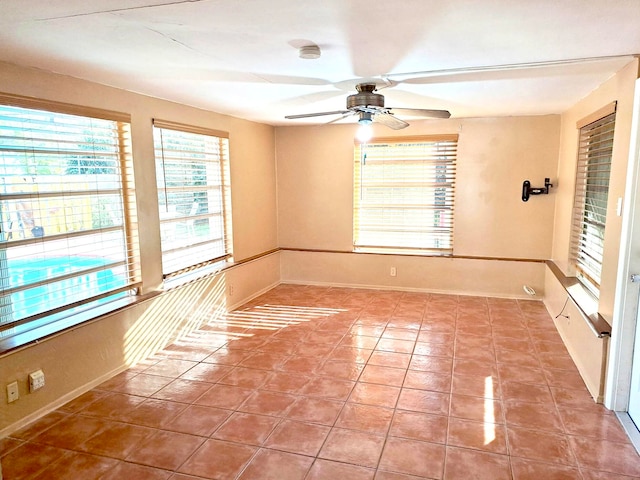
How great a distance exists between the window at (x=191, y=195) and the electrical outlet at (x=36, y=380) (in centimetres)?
137

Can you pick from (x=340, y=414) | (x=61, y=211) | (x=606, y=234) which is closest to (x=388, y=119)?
(x=606, y=234)

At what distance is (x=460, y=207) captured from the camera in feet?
17.8

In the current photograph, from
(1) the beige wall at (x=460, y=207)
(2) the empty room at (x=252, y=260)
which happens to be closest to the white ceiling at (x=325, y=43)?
(2) the empty room at (x=252, y=260)

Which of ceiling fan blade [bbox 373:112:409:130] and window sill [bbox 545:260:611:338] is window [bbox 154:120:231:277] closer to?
ceiling fan blade [bbox 373:112:409:130]

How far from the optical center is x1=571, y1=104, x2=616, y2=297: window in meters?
3.38

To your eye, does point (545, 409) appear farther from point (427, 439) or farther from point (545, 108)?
point (545, 108)

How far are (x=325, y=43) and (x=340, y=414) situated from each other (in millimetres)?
2212

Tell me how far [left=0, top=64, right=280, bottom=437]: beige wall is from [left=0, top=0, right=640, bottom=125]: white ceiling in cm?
16

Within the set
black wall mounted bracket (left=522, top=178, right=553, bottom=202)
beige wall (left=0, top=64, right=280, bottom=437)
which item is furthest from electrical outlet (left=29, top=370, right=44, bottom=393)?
black wall mounted bracket (left=522, top=178, right=553, bottom=202)

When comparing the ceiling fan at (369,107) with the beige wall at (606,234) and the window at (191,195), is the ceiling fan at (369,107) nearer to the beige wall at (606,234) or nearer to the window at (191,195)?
the beige wall at (606,234)

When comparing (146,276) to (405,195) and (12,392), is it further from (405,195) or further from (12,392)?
(405,195)

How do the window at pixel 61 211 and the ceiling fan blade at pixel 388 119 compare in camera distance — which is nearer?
the window at pixel 61 211

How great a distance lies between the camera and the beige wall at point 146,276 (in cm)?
274

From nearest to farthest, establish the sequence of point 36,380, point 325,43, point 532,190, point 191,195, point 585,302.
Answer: point 325,43 → point 36,380 → point 585,302 → point 191,195 → point 532,190
